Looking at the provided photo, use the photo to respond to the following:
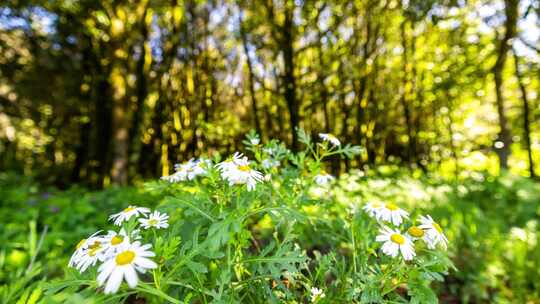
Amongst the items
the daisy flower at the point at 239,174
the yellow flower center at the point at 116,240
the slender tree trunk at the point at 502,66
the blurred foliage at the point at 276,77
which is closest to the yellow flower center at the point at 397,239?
the daisy flower at the point at 239,174

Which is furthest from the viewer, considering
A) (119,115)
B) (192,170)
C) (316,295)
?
(119,115)

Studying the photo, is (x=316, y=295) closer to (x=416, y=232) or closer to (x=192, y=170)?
(x=416, y=232)

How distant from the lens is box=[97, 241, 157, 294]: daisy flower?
0.57 metres

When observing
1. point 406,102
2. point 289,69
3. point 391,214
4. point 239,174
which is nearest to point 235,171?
point 239,174

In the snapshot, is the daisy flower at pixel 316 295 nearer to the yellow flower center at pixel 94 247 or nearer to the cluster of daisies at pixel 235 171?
the cluster of daisies at pixel 235 171

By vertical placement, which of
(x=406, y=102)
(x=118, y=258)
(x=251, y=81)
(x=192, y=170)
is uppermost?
(x=251, y=81)

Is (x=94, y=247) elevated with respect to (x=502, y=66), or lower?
lower

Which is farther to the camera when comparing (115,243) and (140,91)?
(140,91)

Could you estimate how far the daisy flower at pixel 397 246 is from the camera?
82 cm

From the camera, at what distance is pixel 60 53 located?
675cm

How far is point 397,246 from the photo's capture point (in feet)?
2.73

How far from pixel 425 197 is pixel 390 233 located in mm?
2257

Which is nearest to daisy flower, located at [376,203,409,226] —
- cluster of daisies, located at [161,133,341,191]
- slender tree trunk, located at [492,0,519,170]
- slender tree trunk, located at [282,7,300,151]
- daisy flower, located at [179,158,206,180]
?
cluster of daisies, located at [161,133,341,191]

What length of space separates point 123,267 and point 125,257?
3cm
